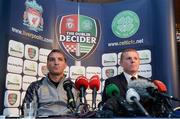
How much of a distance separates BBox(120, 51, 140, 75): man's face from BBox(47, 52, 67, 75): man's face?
59cm

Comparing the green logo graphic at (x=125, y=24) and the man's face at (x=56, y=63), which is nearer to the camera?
the man's face at (x=56, y=63)

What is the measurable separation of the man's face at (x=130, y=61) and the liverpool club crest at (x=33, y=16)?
100 cm

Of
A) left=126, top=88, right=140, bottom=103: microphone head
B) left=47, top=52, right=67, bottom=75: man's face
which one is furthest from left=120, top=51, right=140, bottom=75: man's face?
left=126, top=88, right=140, bottom=103: microphone head

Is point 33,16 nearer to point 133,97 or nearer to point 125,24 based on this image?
point 125,24

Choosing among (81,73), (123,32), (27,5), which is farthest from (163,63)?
(27,5)

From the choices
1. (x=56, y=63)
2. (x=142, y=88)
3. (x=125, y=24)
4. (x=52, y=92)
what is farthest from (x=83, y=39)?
(x=142, y=88)

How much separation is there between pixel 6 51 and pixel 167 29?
1623 millimetres

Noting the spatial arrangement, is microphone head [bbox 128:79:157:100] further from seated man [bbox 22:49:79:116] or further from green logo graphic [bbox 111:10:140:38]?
green logo graphic [bbox 111:10:140:38]

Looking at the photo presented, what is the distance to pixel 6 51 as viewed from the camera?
3.03 m

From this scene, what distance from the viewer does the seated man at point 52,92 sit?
101 inches

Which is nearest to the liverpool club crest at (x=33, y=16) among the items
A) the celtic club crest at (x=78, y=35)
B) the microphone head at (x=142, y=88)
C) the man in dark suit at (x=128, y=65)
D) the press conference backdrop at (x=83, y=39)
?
the press conference backdrop at (x=83, y=39)

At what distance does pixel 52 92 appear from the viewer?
266 centimetres

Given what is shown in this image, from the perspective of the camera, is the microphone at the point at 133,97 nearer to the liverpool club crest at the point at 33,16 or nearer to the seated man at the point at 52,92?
the seated man at the point at 52,92

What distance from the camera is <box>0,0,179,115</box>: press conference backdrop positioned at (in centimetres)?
311
